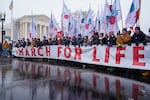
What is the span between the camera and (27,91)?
729 centimetres

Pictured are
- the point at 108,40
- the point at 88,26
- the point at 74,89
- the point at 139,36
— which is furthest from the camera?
the point at 88,26

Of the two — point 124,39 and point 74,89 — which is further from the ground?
point 124,39

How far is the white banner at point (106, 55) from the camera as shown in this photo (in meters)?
10.2

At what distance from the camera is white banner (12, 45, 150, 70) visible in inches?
403

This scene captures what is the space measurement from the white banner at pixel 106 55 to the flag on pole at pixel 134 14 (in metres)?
1.78

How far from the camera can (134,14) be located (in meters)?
12.2

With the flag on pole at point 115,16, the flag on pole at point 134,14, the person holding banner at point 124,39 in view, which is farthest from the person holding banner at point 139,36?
the flag on pole at point 115,16

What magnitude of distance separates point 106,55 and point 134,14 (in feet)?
8.14

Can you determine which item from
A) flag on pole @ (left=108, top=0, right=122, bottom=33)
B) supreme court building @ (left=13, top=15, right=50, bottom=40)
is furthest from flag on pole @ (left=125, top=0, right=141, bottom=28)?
supreme court building @ (left=13, top=15, right=50, bottom=40)

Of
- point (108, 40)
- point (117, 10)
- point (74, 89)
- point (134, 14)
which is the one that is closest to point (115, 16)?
point (117, 10)

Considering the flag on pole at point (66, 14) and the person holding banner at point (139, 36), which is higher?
the flag on pole at point (66, 14)

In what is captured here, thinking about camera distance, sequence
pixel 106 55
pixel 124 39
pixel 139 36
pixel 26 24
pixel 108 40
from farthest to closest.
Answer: pixel 26 24, pixel 108 40, pixel 106 55, pixel 124 39, pixel 139 36

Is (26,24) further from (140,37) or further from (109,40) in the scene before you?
(140,37)

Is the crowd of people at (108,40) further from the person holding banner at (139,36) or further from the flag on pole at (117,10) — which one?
the flag on pole at (117,10)
